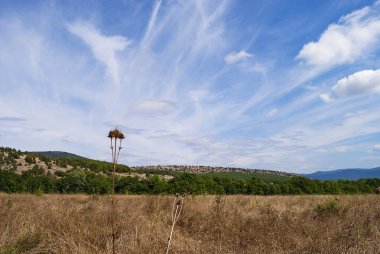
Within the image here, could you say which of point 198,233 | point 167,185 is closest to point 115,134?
point 198,233

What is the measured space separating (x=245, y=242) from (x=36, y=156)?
67.7 meters

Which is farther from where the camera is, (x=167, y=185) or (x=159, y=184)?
(x=159, y=184)

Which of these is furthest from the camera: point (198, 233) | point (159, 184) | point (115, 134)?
point (159, 184)

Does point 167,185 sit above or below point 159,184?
below

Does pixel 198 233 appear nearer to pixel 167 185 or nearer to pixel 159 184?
pixel 167 185

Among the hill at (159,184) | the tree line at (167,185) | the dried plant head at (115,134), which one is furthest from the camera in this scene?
the hill at (159,184)

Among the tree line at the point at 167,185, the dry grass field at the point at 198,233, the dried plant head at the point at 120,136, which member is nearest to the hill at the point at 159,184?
the tree line at the point at 167,185

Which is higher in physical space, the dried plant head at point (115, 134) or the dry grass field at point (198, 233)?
the dried plant head at point (115, 134)

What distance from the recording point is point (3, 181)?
35.9m

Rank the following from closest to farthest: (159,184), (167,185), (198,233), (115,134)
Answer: (115,134) → (198,233) → (167,185) → (159,184)

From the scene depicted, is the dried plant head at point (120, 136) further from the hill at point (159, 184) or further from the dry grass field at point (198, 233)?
the hill at point (159, 184)

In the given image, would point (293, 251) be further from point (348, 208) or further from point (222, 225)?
point (348, 208)

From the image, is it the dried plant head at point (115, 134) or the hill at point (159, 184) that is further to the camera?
the hill at point (159, 184)

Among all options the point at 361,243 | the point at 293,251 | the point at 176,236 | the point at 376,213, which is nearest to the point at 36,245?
the point at 176,236
